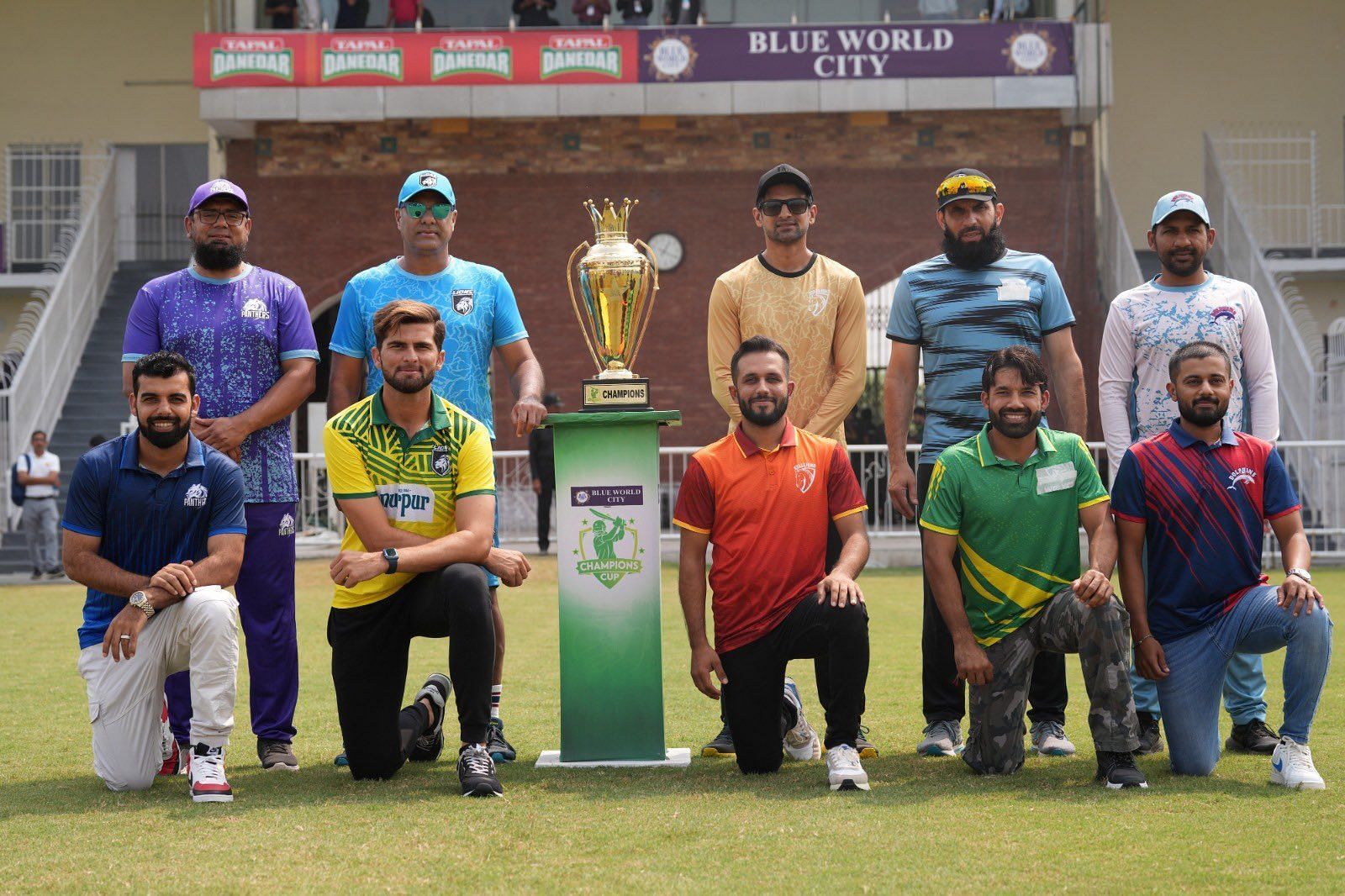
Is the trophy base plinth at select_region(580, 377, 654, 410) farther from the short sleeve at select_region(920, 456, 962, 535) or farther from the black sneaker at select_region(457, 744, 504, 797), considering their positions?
the black sneaker at select_region(457, 744, 504, 797)

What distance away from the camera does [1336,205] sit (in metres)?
20.8

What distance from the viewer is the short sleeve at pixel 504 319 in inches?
214

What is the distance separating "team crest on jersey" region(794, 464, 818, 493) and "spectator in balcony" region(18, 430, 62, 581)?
12.1 m

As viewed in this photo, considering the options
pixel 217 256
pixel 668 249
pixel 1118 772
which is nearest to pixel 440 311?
pixel 217 256

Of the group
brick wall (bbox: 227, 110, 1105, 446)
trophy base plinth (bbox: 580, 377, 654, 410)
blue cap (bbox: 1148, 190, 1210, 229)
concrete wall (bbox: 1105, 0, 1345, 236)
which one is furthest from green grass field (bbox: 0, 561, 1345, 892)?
concrete wall (bbox: 1105, 0, 1345, 236)

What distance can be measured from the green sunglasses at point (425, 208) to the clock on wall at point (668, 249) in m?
14.0

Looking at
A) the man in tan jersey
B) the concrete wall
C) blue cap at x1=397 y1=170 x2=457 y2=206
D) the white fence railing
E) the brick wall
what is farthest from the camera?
the concrete wall

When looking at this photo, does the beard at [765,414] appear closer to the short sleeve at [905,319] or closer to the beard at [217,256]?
the short sleeve at [905,319]

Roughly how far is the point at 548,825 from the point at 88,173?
2050 centimetres

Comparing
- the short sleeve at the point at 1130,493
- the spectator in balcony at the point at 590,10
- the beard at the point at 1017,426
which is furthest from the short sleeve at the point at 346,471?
the spectator in balcony at the point at 590,10

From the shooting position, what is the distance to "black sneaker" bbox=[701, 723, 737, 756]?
5.22m

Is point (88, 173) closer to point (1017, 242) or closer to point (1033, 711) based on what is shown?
point (1017, 242)

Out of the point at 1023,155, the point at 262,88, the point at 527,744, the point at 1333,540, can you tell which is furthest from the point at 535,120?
the point at 527,744

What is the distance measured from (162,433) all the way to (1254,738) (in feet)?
12.4
